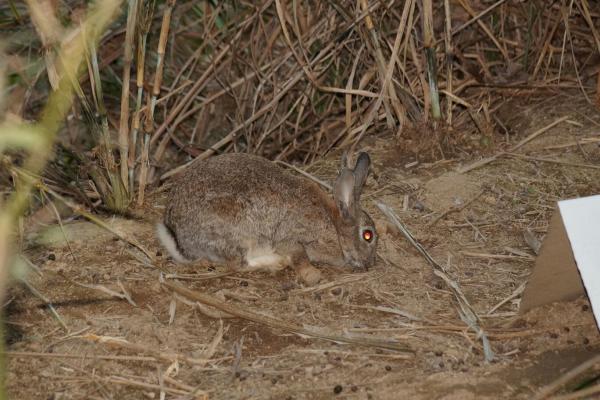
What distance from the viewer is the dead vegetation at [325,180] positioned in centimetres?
347

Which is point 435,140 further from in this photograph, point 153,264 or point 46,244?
point 46,244

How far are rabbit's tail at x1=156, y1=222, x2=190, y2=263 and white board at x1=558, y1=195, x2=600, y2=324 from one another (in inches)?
76.7

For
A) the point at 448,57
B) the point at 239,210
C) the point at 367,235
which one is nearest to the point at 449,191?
the point at 367,235

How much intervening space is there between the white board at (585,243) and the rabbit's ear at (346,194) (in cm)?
133

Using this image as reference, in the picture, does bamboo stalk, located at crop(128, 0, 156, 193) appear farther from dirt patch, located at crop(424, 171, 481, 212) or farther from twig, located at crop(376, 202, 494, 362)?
dirt patch, located at crop(424, 171, 481, 212)

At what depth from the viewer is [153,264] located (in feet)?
14.3

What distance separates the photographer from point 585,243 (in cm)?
344

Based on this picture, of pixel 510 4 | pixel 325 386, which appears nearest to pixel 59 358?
pixel 325 386

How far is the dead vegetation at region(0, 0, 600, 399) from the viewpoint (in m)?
3.47

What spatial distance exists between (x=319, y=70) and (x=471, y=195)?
1.49m

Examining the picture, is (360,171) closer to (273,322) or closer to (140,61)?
(273,322)

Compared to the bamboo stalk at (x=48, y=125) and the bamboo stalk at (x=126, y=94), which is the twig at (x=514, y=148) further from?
the bamboo stalk at (x=48, y=125)

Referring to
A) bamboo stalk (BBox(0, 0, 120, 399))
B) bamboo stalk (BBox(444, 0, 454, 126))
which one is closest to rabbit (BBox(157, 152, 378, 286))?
bamboo stalk (BBox(0, 0, 120, 399))

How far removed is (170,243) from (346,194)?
0.95m
